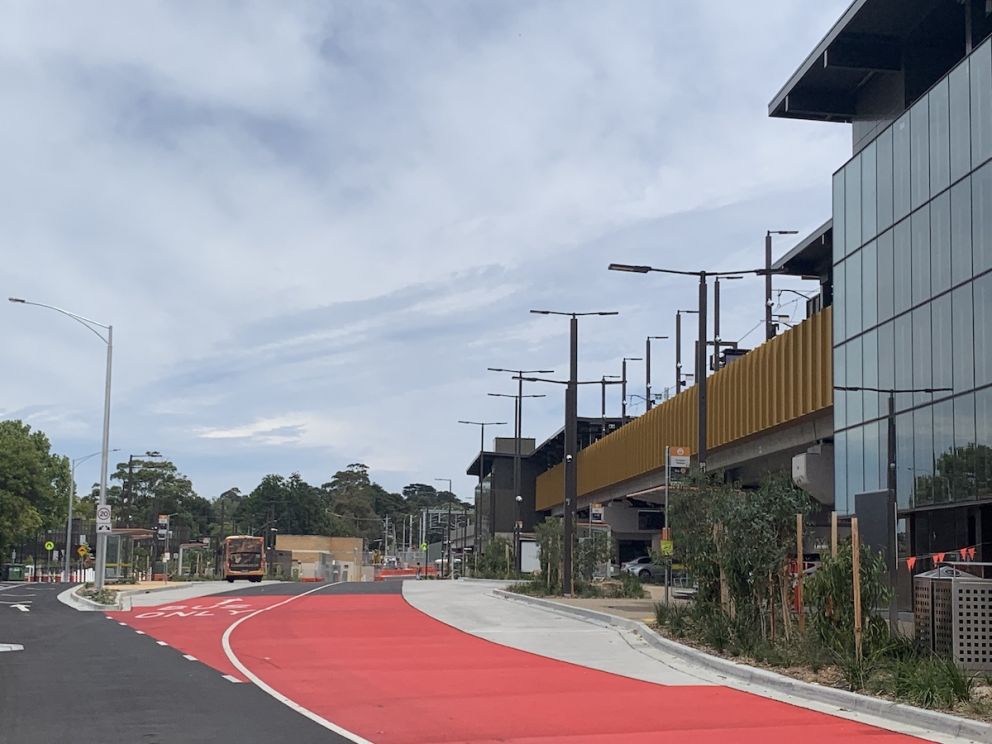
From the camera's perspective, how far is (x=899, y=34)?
3344 cm

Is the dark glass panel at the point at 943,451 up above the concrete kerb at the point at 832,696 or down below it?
above

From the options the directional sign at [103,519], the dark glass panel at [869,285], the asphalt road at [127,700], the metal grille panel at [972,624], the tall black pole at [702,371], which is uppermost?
the dark glass panel at [869,285]

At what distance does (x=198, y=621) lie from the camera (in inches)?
1173

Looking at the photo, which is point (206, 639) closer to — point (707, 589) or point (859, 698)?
point (707, 589)

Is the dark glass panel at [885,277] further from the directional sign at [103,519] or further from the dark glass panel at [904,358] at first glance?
the directional sign at [103,519]

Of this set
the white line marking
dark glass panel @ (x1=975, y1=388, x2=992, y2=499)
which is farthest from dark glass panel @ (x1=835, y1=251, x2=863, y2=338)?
the white line marking

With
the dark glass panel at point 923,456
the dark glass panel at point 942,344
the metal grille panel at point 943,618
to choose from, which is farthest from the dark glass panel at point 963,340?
the metal grille panel at point 943,618

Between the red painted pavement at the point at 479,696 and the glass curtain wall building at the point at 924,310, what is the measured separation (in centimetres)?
1196

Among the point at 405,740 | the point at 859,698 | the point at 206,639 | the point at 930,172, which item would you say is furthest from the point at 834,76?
the point at 405,740

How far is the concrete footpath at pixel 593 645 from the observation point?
548 inches

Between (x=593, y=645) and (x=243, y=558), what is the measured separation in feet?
174

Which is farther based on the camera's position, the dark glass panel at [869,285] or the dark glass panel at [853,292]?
the dark glass panel at [853,292]

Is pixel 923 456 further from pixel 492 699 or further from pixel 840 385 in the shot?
pixel 492 699

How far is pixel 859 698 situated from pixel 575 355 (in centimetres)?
2756
